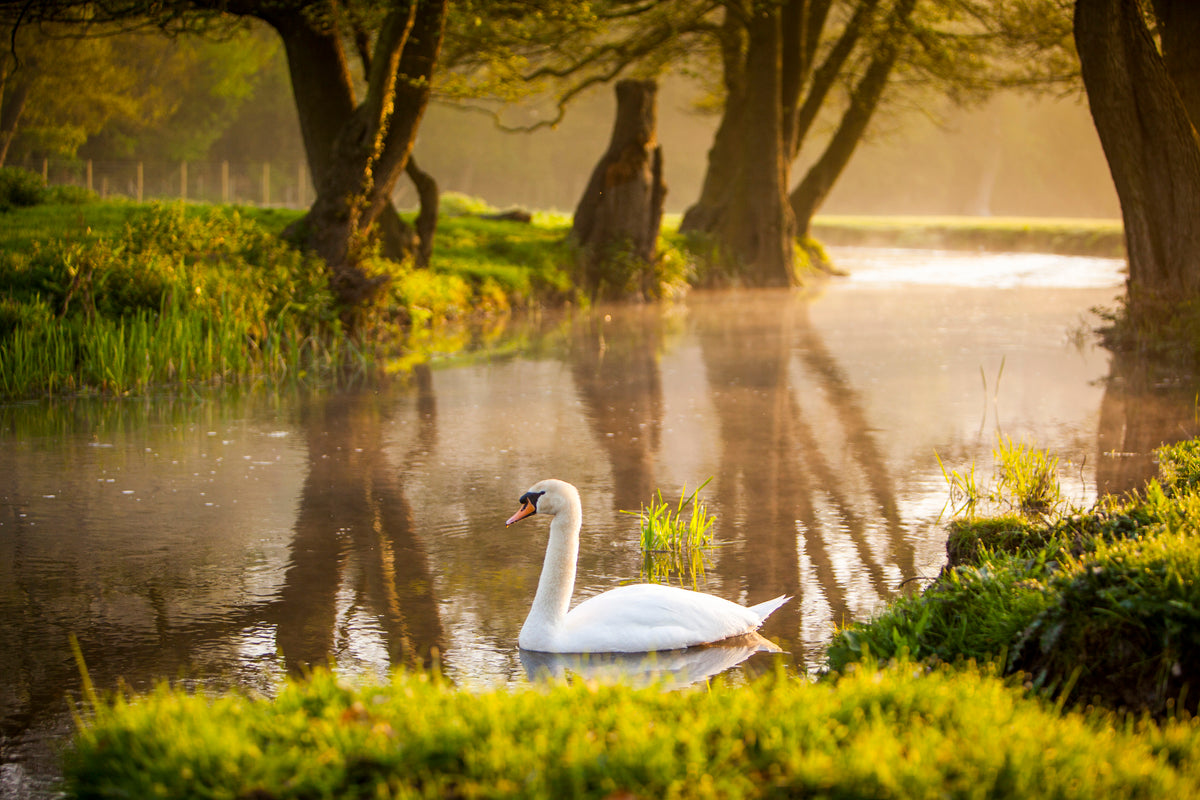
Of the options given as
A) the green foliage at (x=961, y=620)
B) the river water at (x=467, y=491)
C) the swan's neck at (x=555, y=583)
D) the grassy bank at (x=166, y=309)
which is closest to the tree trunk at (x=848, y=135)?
the river water at (x=467, y=491)

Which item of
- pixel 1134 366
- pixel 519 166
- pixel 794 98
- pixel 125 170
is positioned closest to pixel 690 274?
pixel 794 98

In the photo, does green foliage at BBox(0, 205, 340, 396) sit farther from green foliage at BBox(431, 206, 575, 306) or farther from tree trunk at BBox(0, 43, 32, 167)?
tree trunk at BBox(0, 43, 32, 167)

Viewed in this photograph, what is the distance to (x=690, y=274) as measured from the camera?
97.8 feet

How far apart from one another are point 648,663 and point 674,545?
1918 mm

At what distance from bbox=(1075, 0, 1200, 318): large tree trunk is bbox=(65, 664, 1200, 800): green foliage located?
44.9 feet

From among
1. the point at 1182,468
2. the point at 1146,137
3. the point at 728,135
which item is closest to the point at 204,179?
the point at 728,135

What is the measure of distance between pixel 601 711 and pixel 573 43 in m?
27.5

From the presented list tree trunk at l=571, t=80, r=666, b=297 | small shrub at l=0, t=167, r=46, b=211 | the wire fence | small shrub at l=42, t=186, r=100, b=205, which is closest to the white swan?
small shrub at l=0, t=167, r=46, b=211

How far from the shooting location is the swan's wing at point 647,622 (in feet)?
20.3

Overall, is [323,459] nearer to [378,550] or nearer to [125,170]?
[378,550]

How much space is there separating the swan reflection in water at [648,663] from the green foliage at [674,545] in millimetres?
1150

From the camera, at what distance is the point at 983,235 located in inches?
2291

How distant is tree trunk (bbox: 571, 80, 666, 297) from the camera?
26.9 metres

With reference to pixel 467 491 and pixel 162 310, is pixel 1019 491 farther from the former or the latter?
pixel 162 310
